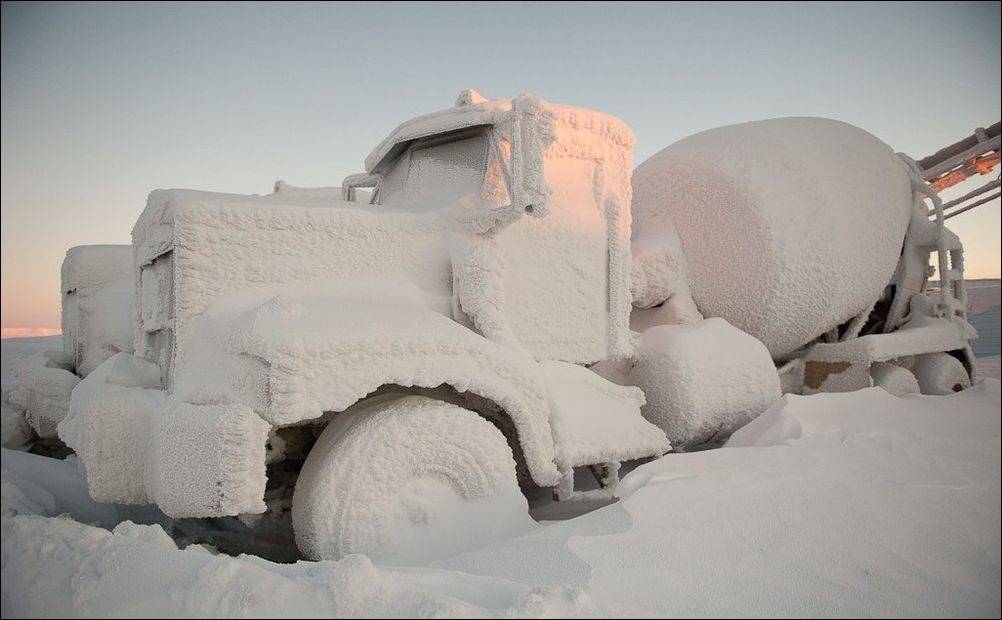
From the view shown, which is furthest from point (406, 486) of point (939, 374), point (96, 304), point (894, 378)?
point (939, 374)

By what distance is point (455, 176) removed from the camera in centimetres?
325

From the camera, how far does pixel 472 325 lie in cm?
283

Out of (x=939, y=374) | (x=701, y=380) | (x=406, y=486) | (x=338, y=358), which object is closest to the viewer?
(x=338, y=358)

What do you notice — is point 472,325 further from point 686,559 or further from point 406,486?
point 686,559

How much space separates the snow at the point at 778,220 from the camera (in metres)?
4.30

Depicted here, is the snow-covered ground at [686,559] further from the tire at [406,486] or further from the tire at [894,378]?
the tire at [894,378]

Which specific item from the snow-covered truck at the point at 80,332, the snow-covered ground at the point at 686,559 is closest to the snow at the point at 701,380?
the snow-covered ground at the point at 686,559

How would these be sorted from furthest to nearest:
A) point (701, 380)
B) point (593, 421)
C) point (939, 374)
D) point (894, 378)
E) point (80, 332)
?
point (939, 374) → point (894, 378) → point (80, 332) → point (701, 380) → point (593, 421)

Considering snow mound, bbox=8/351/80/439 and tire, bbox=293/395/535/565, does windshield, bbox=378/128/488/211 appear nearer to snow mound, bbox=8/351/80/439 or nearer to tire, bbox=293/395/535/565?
tire, bbox=293/395/535/565

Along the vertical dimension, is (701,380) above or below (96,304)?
below

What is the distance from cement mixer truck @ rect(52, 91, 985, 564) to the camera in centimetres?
219

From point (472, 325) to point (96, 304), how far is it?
2704 millimetres

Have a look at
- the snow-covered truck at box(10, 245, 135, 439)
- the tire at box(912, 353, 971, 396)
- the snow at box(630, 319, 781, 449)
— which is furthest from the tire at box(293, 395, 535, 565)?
the tire at box(912, 353, 971, 396)

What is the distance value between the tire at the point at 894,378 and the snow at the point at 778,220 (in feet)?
1.33
